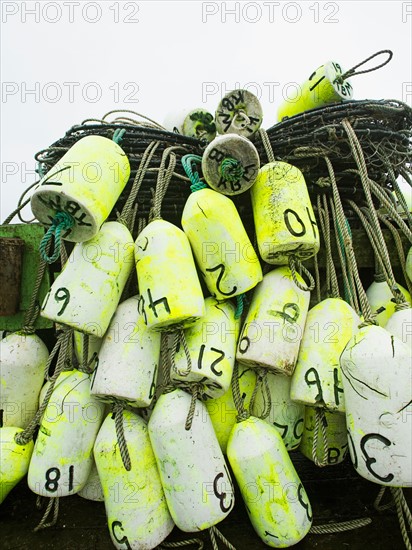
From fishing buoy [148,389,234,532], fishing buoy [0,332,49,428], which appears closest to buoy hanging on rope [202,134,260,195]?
fishing buoy [148,389,234,532]

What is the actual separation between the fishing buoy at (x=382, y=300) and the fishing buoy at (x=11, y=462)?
123 centimetres

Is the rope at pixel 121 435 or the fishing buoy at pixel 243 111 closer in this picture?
the rope at pixel 121 435

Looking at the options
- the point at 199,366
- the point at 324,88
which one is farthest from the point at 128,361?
the point at 324,88

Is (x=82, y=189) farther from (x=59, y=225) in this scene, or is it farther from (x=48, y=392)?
(x=48, y=392)

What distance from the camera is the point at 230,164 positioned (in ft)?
3.98

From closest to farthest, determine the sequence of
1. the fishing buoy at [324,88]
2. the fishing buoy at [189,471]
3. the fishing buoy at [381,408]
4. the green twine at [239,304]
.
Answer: the fishing buoy at [381,408]
the fishing buoy at [189,471]
the green twine at [239,304]
the fishing buoy at [324,88]

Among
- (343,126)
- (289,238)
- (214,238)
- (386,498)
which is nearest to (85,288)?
(214,238)

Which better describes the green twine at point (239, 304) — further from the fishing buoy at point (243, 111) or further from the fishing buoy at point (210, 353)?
the fishing buoy at point (243, 111)

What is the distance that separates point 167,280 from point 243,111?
2.40 ft

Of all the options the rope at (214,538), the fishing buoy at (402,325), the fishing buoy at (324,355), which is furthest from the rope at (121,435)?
the fishing buoy at (402,325)

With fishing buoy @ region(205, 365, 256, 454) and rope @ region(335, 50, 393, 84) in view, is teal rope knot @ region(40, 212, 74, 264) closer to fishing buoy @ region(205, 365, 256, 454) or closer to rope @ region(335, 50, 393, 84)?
fishing buoy @ region(205, 365, 256, 454)

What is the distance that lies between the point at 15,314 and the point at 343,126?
4.55 feet

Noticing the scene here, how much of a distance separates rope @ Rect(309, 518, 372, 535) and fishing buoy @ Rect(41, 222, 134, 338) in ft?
2.76

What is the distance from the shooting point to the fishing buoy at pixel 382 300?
1.36 m
